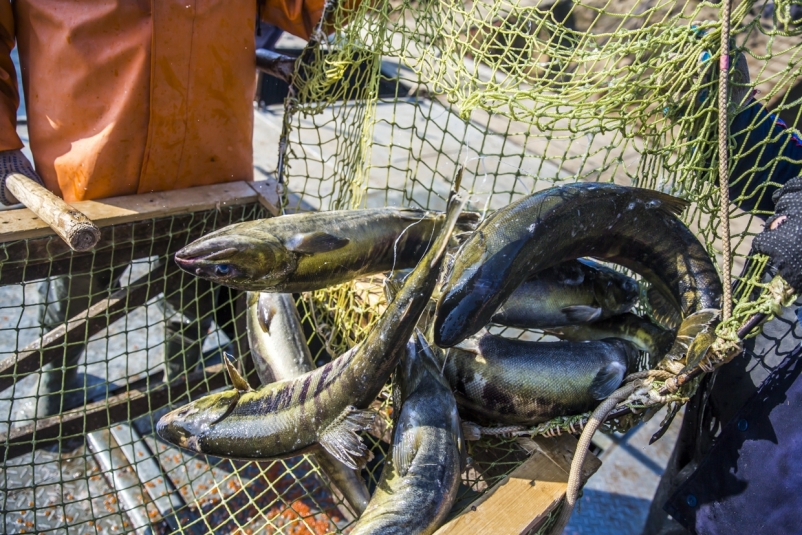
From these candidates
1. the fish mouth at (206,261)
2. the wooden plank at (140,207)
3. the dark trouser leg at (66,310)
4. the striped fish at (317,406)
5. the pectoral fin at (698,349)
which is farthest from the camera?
the dark trouser leg at (66,310)

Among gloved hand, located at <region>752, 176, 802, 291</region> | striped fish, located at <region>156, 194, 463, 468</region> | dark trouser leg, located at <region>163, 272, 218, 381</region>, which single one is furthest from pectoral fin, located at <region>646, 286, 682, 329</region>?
dark trouser leg, located at <region>163, 272, 218, 381</region>

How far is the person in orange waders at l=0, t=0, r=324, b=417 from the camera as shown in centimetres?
290

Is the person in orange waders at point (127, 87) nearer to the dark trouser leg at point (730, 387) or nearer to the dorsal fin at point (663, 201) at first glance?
the dorsal fin at point (663, 201)

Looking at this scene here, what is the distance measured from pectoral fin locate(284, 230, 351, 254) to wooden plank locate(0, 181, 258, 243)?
1232mm

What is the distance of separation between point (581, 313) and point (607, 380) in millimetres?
306

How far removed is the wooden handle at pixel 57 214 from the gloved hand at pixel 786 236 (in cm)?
266

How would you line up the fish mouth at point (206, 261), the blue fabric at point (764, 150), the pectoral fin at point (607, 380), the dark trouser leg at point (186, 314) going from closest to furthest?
the fish mouth at point (206, 261), the pectoral fin at point (607, 380), the blue fabric at point (764, 150), the dark trouser leg at point (186, 314)

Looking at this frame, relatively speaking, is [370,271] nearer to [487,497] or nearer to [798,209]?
[487,497]

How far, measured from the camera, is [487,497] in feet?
6.48

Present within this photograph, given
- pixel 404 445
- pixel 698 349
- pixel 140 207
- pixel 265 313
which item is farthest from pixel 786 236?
pixel 140 207

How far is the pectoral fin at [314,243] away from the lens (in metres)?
2.24

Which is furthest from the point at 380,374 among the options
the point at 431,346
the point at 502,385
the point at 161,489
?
the point at 161,489

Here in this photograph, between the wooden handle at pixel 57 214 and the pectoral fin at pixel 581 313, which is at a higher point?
the pectoral fin at pixel 581 313

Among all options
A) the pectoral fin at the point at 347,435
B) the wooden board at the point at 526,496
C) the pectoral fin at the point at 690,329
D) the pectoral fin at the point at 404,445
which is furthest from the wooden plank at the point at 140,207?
the pectoral fin at the point at 690,329
